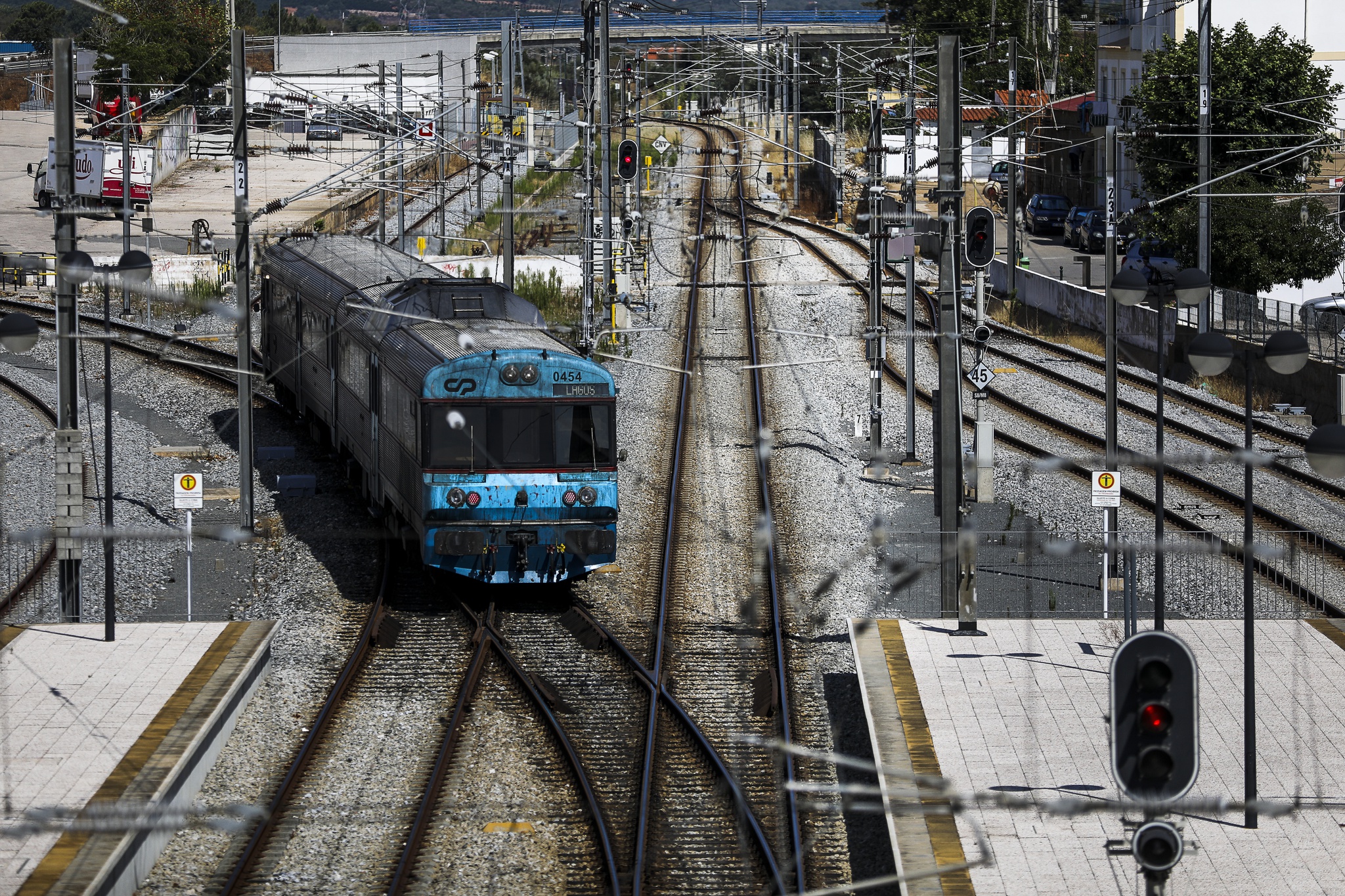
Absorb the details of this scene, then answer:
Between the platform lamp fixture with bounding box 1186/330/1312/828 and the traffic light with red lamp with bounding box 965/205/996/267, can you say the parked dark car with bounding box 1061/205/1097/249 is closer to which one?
the traffic light with red lamp with bounding box 965/205/996/267

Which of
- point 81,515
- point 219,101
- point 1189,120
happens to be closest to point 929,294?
point 1189,120

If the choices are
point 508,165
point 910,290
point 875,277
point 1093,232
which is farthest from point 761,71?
point 875,277

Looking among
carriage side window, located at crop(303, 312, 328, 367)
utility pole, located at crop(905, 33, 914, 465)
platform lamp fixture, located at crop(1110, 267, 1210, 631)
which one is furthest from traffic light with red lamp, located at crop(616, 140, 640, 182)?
platform lamp fixture, located at crop(1110, 267, 1210, 631)

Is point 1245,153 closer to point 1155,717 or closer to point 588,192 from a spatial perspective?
point 588,192

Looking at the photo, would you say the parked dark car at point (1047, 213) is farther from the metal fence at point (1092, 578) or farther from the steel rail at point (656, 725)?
the metal fence at point (1092, 578)

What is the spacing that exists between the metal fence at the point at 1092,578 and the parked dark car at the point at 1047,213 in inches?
1390

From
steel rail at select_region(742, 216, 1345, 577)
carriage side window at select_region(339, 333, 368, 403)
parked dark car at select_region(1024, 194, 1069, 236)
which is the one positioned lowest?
steel rail at select_region(742, 216, 1345, 577)

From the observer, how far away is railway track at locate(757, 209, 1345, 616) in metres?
18.5

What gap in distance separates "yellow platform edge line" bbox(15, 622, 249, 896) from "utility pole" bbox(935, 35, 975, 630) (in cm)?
702

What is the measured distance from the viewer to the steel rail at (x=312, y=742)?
11.0 metres

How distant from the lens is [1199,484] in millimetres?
23656

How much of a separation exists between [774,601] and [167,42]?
54.6 metres

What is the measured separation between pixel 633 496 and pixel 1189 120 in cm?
2251

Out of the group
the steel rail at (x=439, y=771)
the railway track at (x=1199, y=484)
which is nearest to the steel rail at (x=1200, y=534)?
the railway track at (x=1199, y=484)
